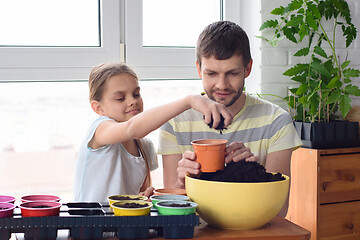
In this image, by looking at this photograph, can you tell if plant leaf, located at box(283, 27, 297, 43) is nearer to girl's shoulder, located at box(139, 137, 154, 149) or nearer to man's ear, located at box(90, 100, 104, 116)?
girl's shoulder, located at box(139, 137, 154, 149)

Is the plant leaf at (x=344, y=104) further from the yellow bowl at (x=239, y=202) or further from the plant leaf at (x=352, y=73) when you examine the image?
the yellow bowl at (x=239, y=202)

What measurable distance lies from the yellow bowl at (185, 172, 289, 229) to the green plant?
162 cm

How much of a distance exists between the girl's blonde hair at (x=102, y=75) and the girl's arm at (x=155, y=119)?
0.22 metres

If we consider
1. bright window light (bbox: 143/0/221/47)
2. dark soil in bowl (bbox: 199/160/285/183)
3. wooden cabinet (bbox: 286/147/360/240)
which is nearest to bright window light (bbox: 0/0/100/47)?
bright window light (bbox: 143/0/221/47)

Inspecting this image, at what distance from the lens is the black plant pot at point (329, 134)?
8.54ft

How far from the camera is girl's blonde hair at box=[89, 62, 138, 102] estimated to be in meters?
1.87

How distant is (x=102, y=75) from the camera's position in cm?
188

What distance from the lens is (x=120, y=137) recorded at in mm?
1565

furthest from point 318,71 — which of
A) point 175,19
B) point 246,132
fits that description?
point 246,132

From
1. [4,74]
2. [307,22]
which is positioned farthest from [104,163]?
[307,22]

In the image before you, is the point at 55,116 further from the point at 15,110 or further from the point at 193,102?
the point at 193,102

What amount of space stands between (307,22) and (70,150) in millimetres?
1566

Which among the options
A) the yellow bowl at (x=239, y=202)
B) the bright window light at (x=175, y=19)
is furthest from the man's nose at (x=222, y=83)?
the bright window light at (x=175, y=19)

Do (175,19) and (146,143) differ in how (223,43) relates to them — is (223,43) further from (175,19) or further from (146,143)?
(175,19)
